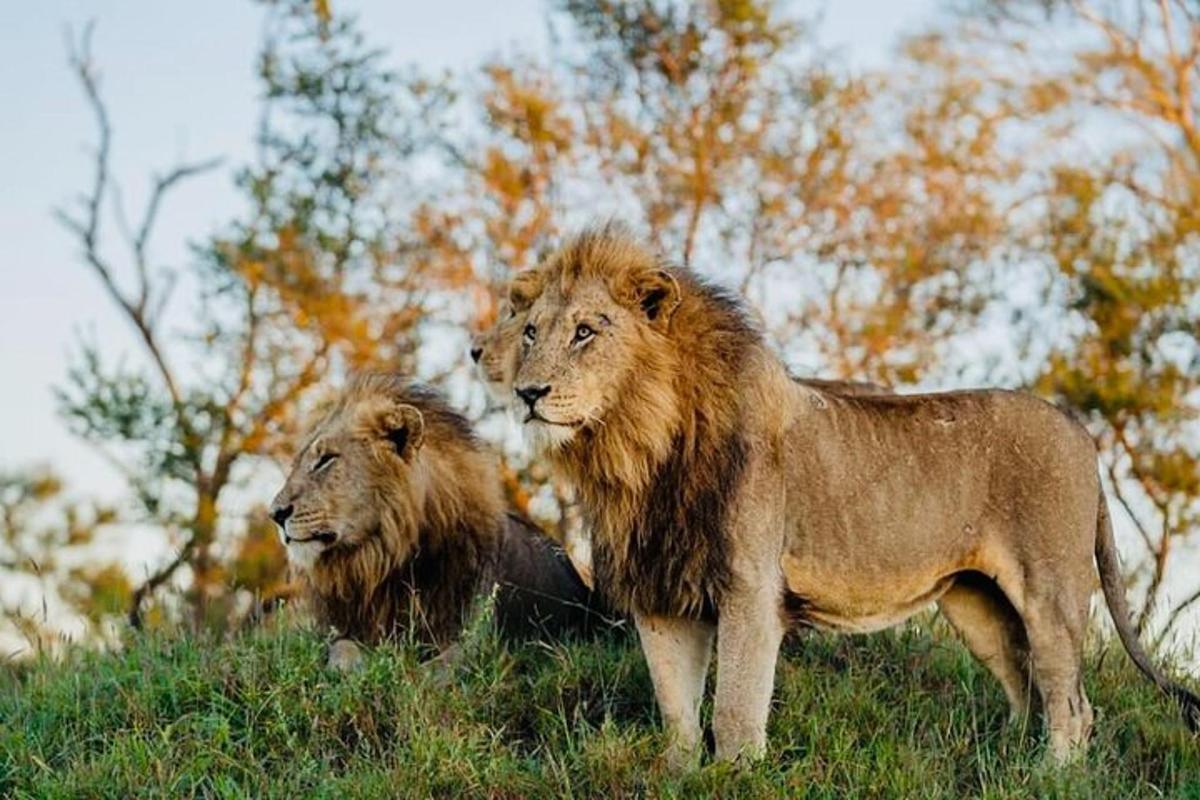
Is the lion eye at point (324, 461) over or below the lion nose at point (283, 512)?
over

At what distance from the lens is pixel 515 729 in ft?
19.2

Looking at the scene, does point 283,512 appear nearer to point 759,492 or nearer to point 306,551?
point 306,551

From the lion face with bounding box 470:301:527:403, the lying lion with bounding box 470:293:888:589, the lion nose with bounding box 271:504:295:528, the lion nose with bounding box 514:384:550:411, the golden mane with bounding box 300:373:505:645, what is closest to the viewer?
the lion nose with bounding box 514:384:550:411

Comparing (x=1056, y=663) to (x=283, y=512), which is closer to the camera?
(x=1056, y=663)

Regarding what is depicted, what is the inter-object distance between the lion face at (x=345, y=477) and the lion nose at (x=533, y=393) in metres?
1.55

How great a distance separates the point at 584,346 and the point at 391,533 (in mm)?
1604

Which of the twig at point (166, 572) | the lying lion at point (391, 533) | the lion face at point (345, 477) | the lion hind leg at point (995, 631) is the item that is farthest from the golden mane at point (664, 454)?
the twig at point (166, 572)

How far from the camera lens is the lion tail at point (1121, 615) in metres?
6.14

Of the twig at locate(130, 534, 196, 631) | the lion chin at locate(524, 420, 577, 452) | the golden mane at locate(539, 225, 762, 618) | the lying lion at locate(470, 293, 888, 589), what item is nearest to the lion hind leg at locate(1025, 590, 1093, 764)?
the lying lion at locate(470, 293, 888, 589)

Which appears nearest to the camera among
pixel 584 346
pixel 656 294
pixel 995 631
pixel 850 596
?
pixel 584 346

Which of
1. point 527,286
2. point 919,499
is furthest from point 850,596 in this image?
point 527,286

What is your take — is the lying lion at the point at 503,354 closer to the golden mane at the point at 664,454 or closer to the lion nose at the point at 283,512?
the golden mane at the point at 664,454

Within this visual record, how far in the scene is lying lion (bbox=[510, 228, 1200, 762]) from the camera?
5.32m

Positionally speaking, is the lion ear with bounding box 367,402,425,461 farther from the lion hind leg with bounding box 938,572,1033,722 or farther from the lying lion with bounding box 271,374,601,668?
the lion hind leg with bounding box 938,572,1033,722
